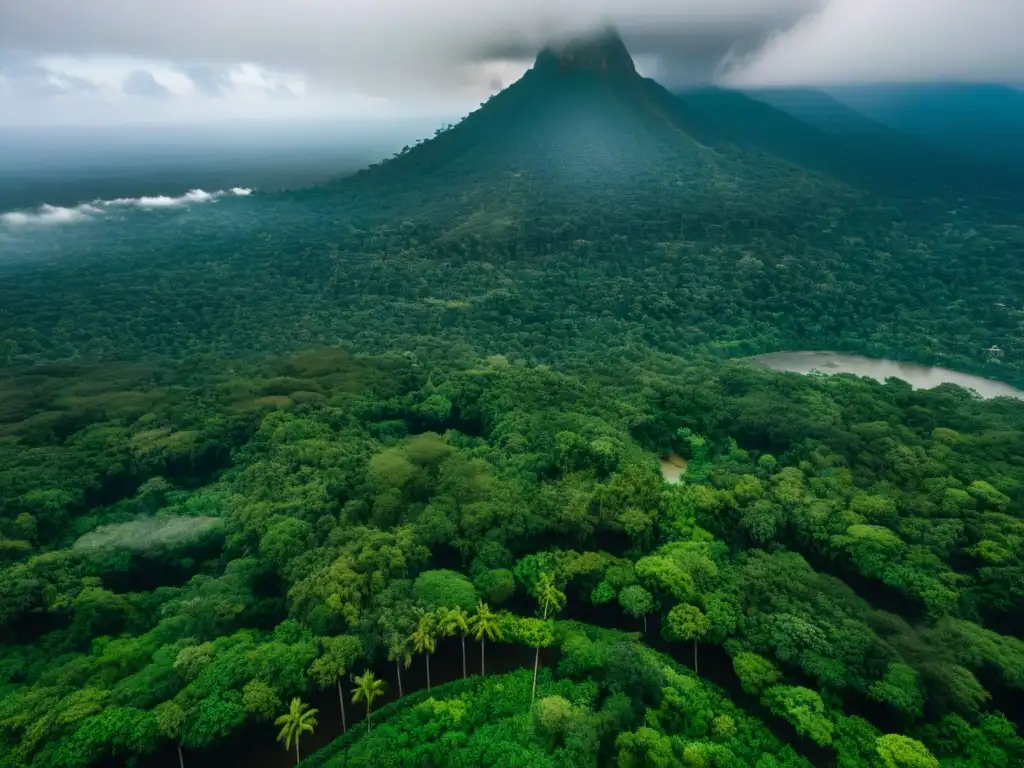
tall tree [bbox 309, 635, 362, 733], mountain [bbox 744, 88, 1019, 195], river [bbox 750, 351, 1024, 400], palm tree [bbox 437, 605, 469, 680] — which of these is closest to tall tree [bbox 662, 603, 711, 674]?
palm tree [bbox 437, 605, 469, 680]

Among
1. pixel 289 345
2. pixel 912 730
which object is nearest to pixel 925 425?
pixel 912 730

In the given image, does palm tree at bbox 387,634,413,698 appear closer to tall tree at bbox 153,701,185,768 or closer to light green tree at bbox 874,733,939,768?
tall tree at bbox 153,701,185,768

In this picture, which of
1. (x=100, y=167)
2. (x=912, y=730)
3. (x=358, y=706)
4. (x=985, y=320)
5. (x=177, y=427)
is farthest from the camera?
(x=100, y=167)

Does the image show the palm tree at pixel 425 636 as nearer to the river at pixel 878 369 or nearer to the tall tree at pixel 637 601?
the tall tree at pixel 637 601

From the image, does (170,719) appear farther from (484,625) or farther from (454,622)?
(484,625)

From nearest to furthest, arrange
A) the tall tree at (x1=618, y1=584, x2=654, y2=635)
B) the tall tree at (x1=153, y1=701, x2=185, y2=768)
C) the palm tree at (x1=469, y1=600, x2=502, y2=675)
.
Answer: the tall tree at (x1=153, y1=701, x2=185, y2=768), the palm tree at (x1=469, y1=600, x2=502, y2=675), the tall tree at (x1=618, y1=584, x2=654, y2=635)

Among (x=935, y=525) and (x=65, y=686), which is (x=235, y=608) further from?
(x=935, y=525)

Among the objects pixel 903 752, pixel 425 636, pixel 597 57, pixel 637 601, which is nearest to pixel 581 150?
pixel 597 57
